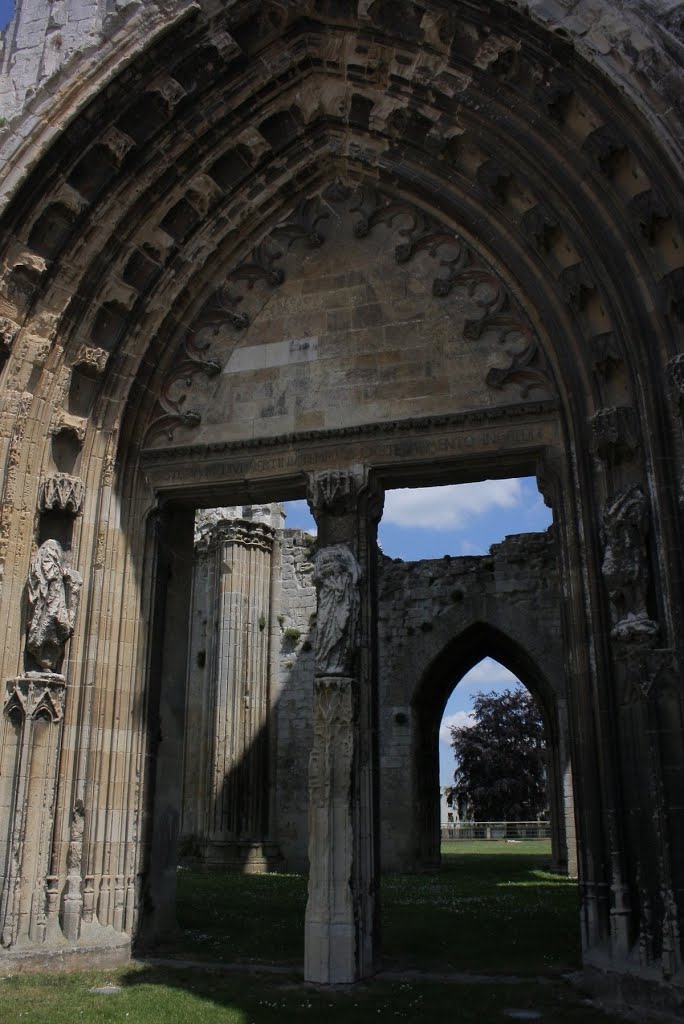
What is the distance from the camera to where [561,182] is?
27.1ft

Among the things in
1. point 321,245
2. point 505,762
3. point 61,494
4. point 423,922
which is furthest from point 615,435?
point 505,762

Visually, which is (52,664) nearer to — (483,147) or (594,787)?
(594,787)

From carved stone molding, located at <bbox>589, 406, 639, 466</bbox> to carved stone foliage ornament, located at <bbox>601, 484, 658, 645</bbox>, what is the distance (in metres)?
0.36

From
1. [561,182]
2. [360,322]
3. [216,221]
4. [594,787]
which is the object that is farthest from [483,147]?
[594,787]

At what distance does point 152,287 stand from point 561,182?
13.6ft

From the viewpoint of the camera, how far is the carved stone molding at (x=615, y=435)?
7.66 m

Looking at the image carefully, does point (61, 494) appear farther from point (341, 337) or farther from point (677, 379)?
point (677, 379)

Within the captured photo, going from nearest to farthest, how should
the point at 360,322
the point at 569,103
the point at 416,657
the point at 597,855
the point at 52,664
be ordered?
the point at 597,855 → the point at 569,103 → the point at 52,664 → the point at 360,322 → the point at 416,657

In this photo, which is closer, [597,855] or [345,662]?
[597,855]

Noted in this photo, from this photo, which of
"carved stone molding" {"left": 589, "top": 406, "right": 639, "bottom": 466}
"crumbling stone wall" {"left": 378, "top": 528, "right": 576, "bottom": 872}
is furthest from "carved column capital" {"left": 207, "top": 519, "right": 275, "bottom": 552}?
"carved stone molding" {"left": 589, "top": 406, "right": 639, "bottom": 466}

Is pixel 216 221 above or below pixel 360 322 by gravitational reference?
above

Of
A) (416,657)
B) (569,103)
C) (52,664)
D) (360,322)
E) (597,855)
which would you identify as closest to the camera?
(597,855)

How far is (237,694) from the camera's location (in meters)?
18.1

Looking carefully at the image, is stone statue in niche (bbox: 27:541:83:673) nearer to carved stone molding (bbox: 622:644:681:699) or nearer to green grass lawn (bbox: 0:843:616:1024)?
green grass lawn (bbox: 0:843:616:1024)
